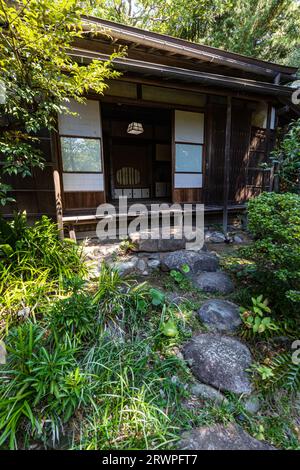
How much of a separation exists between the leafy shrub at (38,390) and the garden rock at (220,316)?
54.7 inches

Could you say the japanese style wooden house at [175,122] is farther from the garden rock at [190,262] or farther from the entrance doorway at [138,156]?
the garden rock at [190,262]

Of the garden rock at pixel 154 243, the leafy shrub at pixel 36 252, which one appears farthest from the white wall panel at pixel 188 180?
the leafy shrub at pixel 36 252

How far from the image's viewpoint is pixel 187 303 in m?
2.87

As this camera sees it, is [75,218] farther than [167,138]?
No

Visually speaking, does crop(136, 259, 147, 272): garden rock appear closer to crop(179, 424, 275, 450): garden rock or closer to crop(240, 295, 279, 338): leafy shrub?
crop(240, 295, 279, 338): leafy shrub

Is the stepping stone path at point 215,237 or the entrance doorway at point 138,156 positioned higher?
the entrance doorway at point 138,156

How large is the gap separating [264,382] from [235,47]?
36.5ft

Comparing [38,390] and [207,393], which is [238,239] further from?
[38,390]

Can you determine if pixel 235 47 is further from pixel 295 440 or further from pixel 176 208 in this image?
pixel 295 440

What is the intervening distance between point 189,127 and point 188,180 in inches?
46.1

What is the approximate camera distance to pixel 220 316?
8.68 feet

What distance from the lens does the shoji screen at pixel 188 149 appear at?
5270mm

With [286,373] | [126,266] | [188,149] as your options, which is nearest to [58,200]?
[126,266]
